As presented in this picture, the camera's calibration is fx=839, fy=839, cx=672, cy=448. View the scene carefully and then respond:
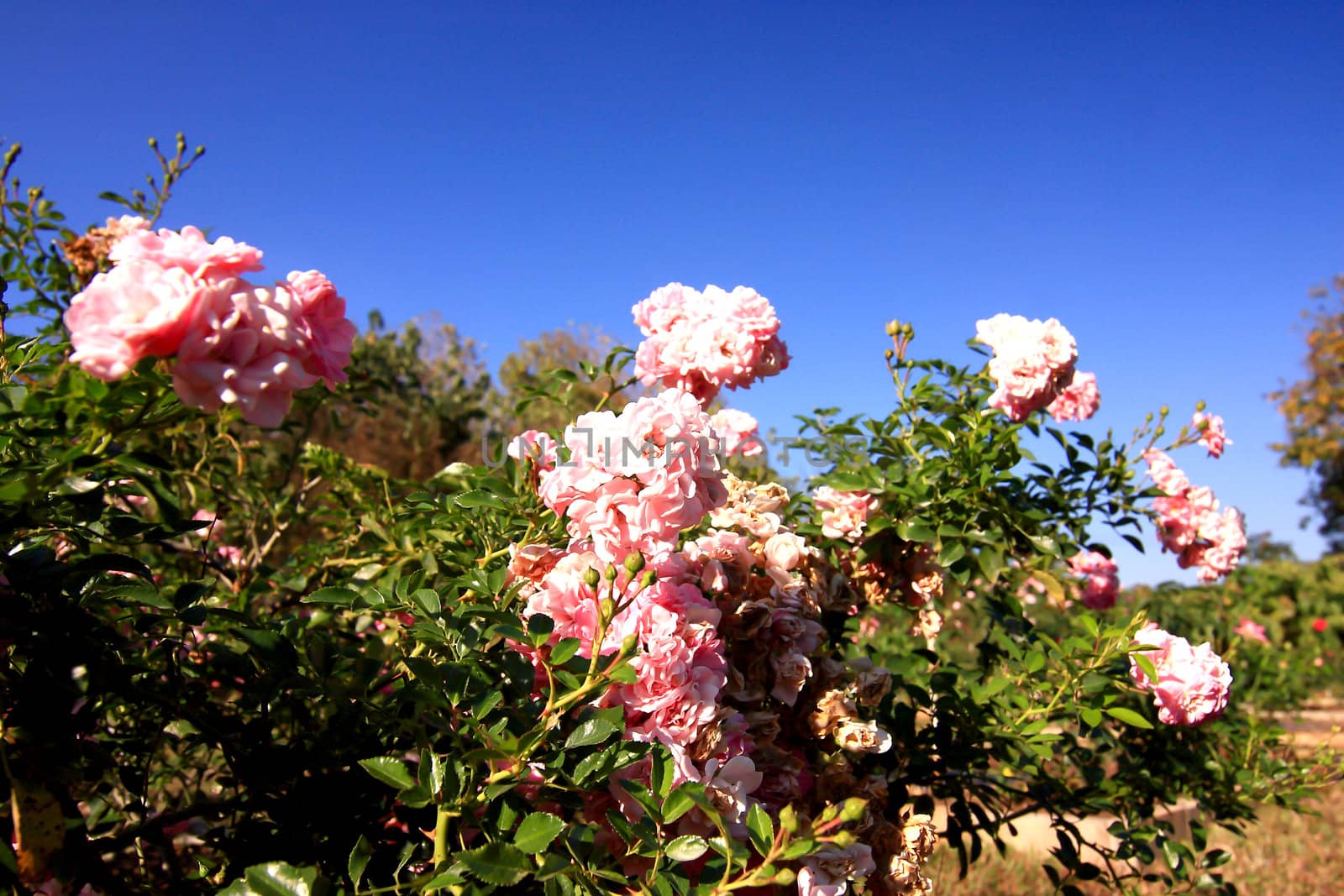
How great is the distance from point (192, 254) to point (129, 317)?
0.09m

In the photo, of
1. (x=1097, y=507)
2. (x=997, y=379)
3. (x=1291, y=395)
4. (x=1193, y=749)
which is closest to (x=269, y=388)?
(x=997, y=379)

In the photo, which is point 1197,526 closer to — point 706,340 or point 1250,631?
point 706,340

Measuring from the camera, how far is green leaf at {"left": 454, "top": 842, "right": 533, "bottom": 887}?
90 centimetres

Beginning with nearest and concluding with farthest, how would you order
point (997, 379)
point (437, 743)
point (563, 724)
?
point (563, 724) < point (437, 743) < point (997, 379)

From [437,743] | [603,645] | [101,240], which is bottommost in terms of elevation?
[437,743]

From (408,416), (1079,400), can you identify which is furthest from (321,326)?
(408,416)

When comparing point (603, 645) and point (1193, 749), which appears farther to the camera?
point (1193, 749)

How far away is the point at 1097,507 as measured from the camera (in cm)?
234

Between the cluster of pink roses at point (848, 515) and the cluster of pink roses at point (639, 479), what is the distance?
0.80 meters

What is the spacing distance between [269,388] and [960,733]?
157cm

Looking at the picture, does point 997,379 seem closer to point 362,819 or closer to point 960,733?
point 960,733

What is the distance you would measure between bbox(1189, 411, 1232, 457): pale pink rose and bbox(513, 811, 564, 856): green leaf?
2345 mm

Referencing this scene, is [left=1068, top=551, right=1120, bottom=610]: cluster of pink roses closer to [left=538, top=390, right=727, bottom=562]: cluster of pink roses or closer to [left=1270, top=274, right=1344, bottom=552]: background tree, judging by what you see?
[left=538, top=390, right=727, bottom=562]: cluster of pink roses

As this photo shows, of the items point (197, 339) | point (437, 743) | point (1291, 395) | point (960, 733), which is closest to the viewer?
point (197, 339)
